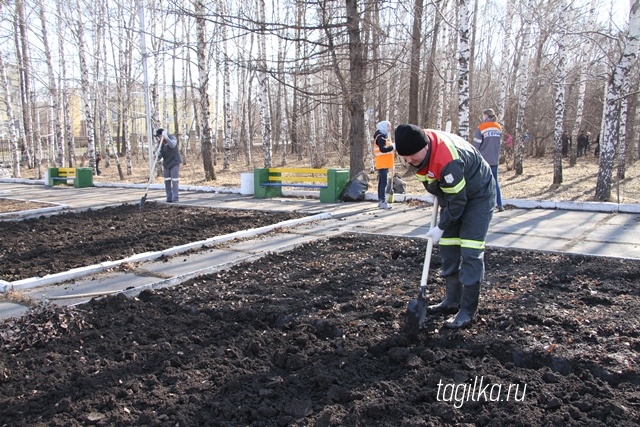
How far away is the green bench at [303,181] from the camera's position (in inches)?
450

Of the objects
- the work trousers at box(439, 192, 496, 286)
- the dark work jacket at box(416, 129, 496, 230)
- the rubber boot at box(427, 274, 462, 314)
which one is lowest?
the rubber boot at box(427, 274, 462, 314)

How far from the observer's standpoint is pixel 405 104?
94.4 feet

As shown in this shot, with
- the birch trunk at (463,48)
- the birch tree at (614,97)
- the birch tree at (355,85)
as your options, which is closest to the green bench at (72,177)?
the birch tree at (355,85)

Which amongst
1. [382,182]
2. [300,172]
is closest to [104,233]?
[300,172]

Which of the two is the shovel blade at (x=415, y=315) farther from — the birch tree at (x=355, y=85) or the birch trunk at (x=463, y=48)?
the birch trunk at (x=463, y=48)

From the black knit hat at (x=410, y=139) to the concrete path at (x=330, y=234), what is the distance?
3021mm

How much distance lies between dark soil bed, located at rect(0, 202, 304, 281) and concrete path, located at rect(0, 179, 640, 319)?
46cm

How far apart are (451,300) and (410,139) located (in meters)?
1.56

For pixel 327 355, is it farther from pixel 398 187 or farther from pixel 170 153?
pixel 170 153

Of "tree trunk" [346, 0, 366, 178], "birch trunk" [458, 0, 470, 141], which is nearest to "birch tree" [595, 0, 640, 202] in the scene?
"birch trunk" [458, 0, 470, 141]

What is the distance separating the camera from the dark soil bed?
6223mm

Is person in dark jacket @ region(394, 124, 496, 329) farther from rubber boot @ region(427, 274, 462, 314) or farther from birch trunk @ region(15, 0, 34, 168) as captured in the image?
birch trunk @ region(15, 0, 34, 168)

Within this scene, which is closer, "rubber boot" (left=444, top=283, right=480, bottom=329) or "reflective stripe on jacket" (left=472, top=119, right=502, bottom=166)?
"rubber boot" (left=444, top=283, right=480, bottom=329)

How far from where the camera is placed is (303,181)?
1212 centimetres
